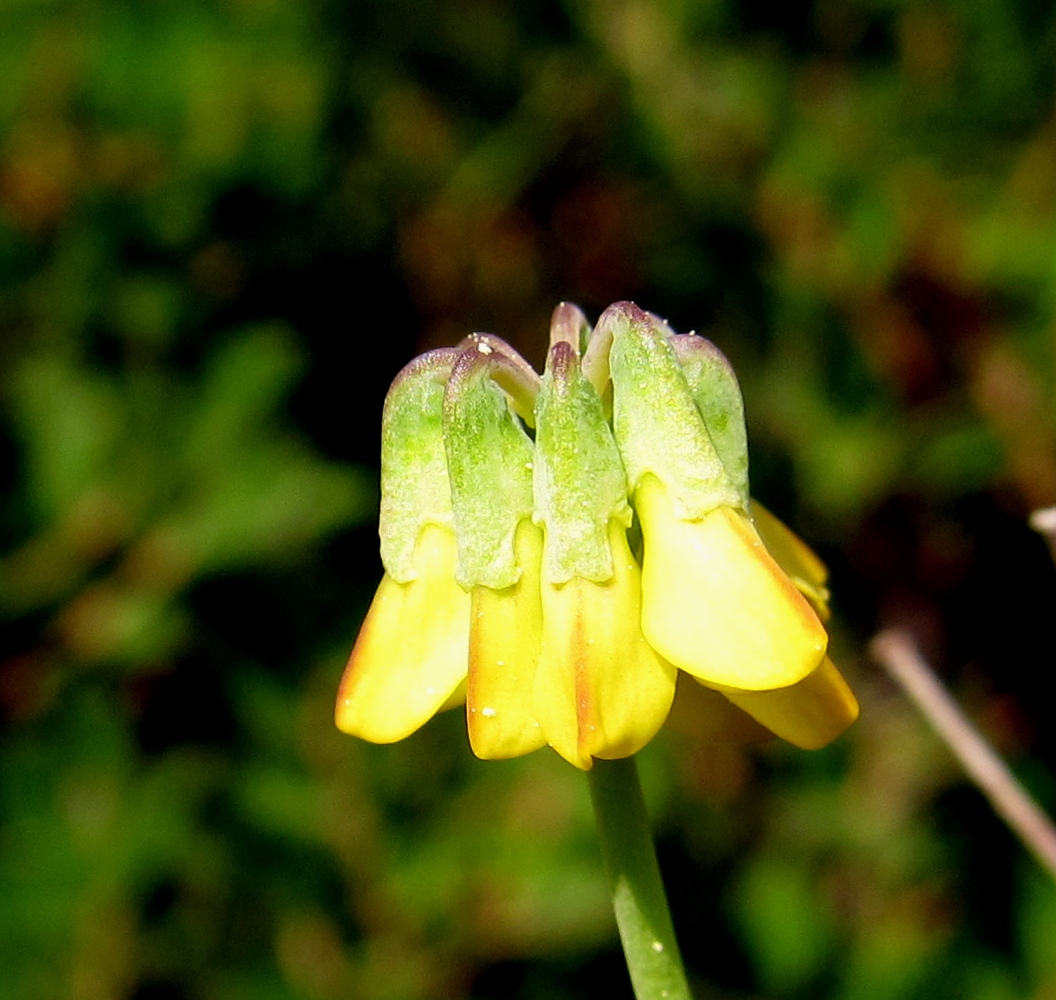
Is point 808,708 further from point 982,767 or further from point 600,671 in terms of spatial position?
point 982,767

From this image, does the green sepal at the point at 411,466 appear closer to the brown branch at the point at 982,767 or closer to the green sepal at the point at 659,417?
the green sepal at the point at 659,417

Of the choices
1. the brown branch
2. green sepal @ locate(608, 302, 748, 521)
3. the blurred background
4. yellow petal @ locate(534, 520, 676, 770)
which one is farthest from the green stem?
the blurred background

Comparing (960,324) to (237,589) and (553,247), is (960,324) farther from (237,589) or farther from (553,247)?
(237,589)

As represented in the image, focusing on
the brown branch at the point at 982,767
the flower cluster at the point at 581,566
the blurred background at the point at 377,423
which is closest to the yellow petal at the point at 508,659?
the flower cluster at the point at 581,566

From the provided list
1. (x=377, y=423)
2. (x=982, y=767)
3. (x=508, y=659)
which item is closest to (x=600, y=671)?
(x=508, y=659)

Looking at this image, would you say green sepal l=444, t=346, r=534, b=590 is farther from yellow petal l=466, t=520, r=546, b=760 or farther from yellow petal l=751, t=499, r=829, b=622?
yellow petal l=751, t=499, r=829, b=622

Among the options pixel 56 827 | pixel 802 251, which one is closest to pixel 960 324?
pixel 802 251
